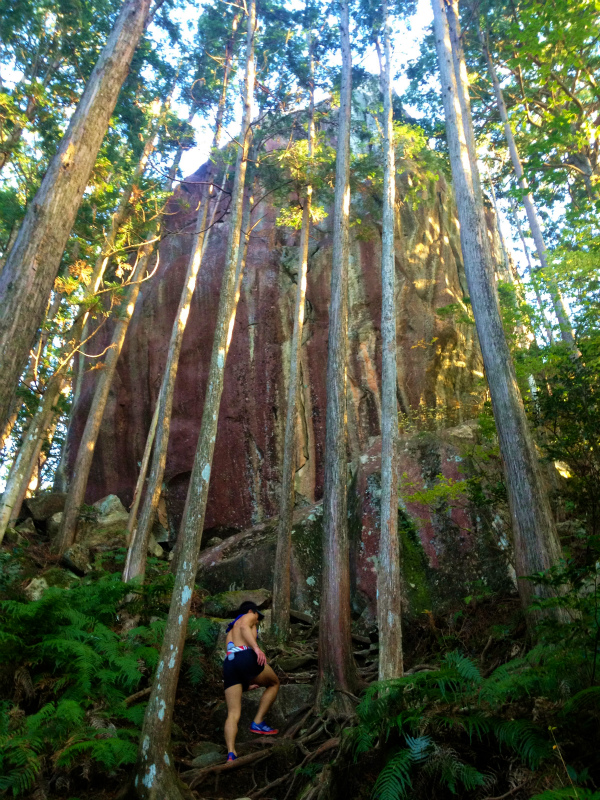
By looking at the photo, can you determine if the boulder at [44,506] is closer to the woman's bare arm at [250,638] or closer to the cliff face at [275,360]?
the cliff face at [275,360]

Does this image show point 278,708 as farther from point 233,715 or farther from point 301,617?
point 301,617

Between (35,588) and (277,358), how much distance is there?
33.0ft

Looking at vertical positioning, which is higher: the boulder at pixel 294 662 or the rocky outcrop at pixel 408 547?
the rocky outcrop at pixel 408 547

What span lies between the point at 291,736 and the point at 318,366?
12001 millimetres

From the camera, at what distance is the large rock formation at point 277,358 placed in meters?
16.2

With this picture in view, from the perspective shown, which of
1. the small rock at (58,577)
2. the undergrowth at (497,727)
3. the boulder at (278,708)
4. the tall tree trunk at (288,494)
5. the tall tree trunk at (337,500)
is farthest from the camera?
the small rock at (58,577)

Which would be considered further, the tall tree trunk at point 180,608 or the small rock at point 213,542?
the small rock at point 213,542

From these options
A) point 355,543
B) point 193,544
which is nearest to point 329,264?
point 355,543

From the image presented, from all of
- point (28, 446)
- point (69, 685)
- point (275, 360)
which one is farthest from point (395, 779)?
point (275, 360)

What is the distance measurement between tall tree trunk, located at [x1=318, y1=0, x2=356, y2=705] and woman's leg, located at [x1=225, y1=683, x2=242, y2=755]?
1.44 meters

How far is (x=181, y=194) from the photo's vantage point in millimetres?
21328

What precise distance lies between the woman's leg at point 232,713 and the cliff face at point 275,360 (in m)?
9.89

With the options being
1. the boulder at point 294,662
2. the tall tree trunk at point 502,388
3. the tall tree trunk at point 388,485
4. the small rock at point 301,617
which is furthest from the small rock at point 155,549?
the tall tree trunk at point 502,388

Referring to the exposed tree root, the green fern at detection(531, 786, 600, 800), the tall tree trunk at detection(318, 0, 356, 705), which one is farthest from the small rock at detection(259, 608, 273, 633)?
the green fern at detection(531, 786, 600, 800)
